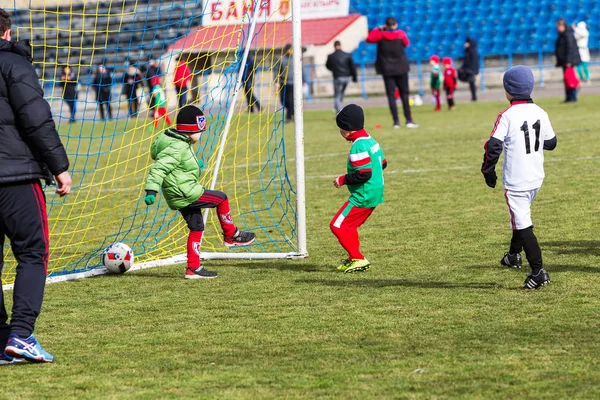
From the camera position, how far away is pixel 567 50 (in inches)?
946

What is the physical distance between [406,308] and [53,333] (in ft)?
6.63

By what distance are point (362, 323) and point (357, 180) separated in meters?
1.62

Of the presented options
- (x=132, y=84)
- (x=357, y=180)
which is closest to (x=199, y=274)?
(x=357, y=180)

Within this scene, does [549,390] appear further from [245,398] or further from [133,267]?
[133,267]

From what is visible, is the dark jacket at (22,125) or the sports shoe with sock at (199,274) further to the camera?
the sports shoe with sock at (199,274)

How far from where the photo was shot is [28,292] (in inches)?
200

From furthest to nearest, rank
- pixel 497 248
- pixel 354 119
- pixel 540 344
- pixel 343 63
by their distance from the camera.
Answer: pixel 343 63, pixel 497 248, pixel 354 119, pixel 540 344

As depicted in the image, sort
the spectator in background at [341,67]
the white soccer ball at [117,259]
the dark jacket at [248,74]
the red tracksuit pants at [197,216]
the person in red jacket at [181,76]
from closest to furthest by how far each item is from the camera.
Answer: the red tracksuit pants at [197,216]
the white soccer ball at [117,259]
the dark jacket at [248,74]
the person in red jacket at [181,76]
the spectator in background at [341,67]

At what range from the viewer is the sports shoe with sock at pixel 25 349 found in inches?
198

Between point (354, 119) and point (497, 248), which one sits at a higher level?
point (354, 119)

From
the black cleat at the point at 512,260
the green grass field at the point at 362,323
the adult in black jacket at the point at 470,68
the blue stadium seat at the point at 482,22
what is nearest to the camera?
the green grass field at the point at 362,323

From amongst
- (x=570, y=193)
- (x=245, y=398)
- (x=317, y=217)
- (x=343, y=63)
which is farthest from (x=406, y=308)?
(x=343, y=63)

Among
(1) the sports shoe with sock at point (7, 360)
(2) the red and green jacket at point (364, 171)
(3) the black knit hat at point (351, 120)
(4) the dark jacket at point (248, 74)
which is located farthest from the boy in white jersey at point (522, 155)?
(4) the dark jacket at point (248, 74)

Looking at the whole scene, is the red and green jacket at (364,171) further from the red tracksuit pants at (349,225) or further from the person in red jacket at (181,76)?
the person in red jacket at (181,76)
